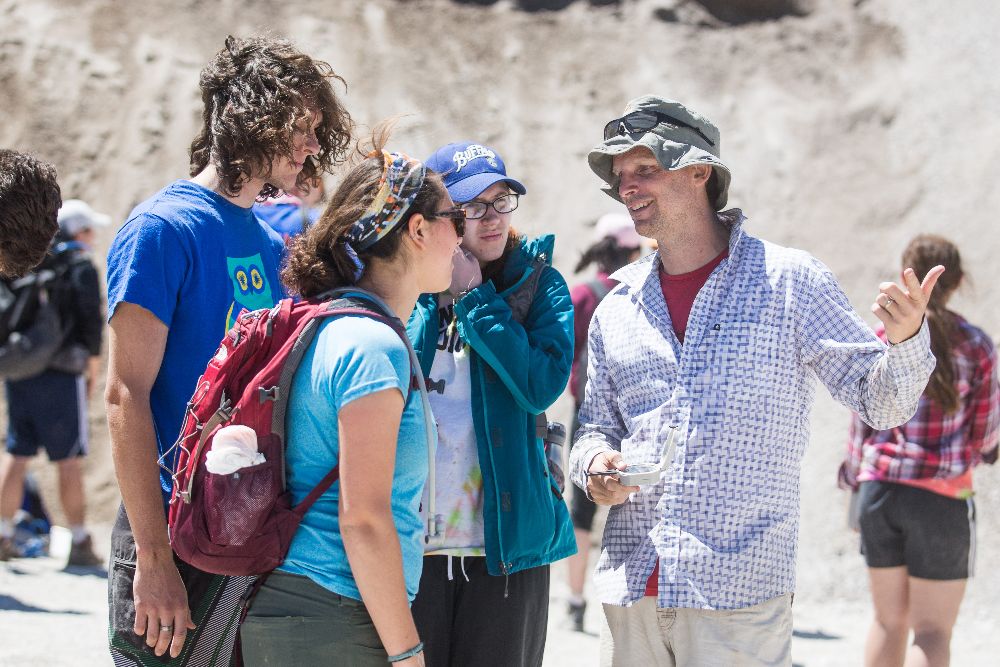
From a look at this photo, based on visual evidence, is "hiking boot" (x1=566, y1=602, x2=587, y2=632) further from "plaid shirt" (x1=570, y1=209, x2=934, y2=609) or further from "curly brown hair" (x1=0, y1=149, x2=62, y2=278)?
"curly brown hair" (x1=0, y1=149, x2=62, y2=278)

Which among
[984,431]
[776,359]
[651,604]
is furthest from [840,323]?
[984,431]

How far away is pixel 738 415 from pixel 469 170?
111 centimetres

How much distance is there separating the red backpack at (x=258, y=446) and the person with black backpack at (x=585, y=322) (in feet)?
13.2

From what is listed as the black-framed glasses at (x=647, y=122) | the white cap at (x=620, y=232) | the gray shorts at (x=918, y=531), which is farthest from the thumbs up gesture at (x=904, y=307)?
the white cap at (x=620, y=232)

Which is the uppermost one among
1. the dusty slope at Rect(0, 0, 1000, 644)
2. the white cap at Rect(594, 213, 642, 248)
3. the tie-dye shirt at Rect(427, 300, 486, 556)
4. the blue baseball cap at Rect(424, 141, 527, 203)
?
the dusty slope at Rect(0, 0, 1000, 644)

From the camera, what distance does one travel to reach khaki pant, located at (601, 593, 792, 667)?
3033mm

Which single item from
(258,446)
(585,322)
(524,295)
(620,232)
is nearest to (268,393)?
(258,446)

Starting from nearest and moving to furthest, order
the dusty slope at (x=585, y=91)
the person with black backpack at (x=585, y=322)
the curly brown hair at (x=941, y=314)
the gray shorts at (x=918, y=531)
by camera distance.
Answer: the gray shorts at (x=918, y=531) → the curly brown hair at (x=941, y=314) → the person with black backpack at (x=585, y=322) → the dusty slope at (x=585, y=91)

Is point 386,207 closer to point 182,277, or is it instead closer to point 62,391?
point 182,277

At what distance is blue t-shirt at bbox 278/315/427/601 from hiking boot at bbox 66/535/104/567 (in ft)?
18.1

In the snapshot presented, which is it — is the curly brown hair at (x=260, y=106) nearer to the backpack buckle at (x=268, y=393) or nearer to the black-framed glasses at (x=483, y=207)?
the black-framed glasses at (x=483, y=207)

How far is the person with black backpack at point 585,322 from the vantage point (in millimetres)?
6496

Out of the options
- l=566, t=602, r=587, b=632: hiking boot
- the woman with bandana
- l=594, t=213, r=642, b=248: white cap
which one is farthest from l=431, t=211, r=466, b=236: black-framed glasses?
l=566, t=602, r=587, b=632: hiking boot

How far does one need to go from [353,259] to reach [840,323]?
139 cm
